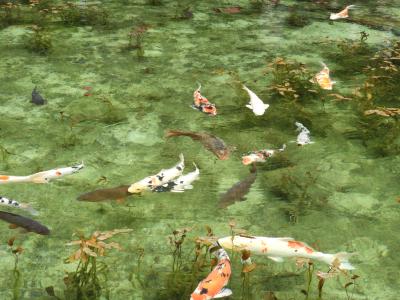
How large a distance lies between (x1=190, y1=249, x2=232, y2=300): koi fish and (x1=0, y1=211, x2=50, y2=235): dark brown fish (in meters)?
1.42

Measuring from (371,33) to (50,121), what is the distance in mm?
5853

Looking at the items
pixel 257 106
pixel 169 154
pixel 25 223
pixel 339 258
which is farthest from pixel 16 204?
pixel 257 106

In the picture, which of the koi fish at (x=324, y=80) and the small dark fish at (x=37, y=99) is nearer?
the small dark fish at (x=37, y=99)

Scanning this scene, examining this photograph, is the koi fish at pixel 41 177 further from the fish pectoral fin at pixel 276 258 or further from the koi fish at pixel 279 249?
the fish pectoral fin at pixel 276 258

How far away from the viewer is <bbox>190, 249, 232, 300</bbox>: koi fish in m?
2.84

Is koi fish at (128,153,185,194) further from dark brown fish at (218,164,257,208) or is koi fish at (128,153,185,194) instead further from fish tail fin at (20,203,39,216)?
fish tail fin at (20,203,39,216)

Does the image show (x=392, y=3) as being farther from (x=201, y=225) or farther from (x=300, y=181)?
(x=201, y=225)

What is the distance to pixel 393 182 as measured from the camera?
4.43 m

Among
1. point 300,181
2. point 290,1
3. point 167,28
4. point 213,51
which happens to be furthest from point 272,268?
point 290,1

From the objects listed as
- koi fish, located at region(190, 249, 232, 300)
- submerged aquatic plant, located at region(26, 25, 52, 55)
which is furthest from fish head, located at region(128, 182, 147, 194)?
submerged aquatic plant, located at region(26, 25, 52, 55)

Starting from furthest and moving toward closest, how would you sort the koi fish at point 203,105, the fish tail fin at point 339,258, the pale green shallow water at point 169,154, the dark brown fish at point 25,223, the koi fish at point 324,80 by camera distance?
the koi fish at point 324,80
the koi fish at point 203,105
the dark brown fish at point 25,223
the pale green shallow water at point 169,154
the fish tail fin at point 339,258

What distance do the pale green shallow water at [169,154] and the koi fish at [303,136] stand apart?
82mm

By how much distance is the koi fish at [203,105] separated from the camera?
5605mm

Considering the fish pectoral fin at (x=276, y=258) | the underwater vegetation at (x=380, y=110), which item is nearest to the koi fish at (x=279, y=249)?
the fish pectoral fin at (x=276, y=258)
